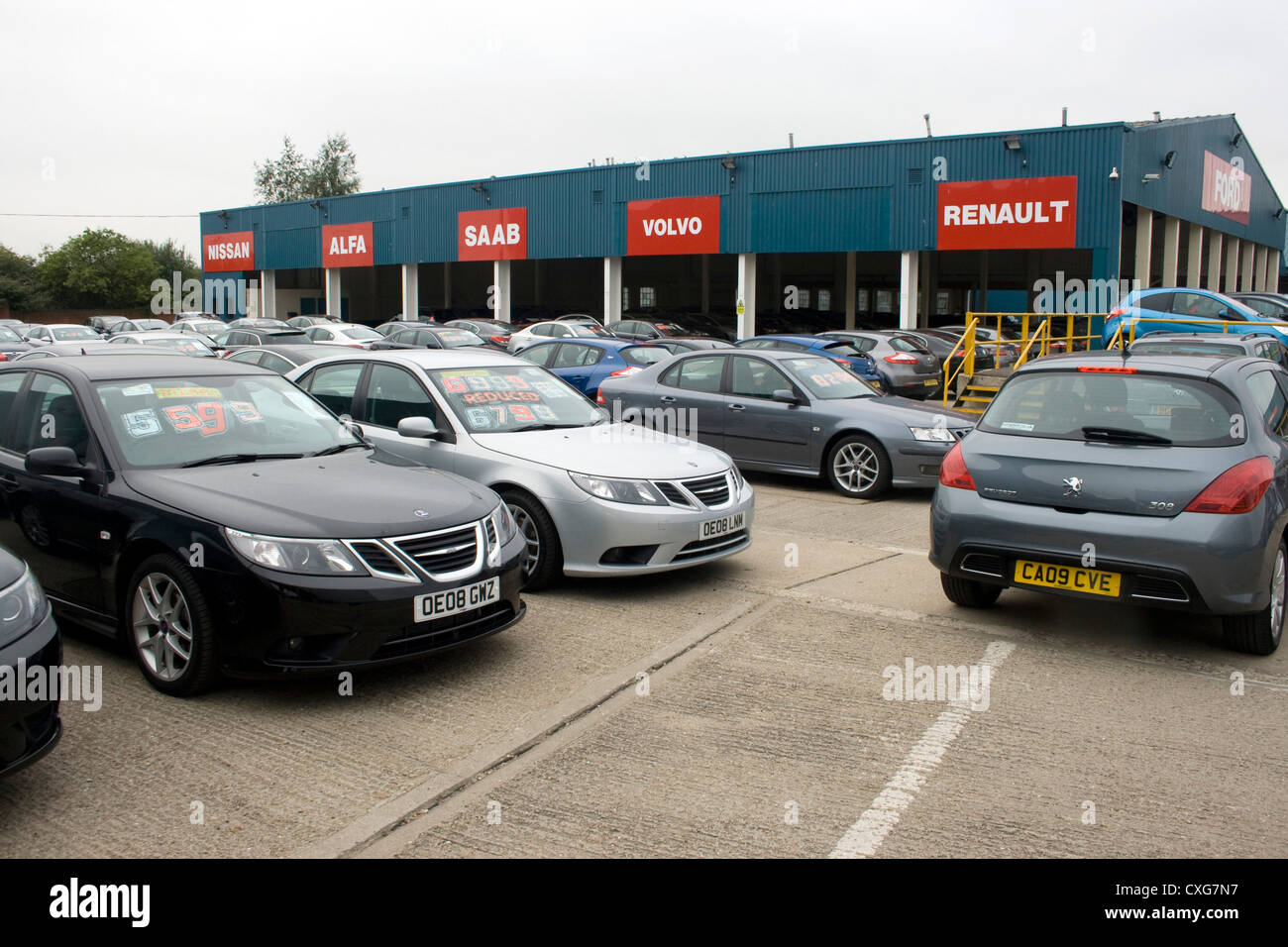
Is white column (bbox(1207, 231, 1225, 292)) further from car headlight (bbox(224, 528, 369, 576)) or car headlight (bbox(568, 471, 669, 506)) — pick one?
car headlight (bbox(224, 528, 369, 576))

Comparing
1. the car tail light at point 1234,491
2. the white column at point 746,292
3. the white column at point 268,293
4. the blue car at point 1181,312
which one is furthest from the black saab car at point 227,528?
the white column at point 268,293

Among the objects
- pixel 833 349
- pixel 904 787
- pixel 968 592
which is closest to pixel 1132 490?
pixel 968 592

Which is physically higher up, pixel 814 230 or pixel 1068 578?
pixel 814 230

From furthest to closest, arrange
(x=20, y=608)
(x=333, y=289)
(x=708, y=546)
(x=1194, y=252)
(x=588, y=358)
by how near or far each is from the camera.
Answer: (x=333, y=289)
(x=1194, y=252)
(x=588, y=358)
(x=708, y=546)
(x=20, y=608)

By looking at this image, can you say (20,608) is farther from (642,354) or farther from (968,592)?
(642,354)

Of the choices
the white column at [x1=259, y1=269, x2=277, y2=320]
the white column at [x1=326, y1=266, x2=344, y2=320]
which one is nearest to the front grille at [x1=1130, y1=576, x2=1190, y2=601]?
the white column at [x1=326, y1=266, x2=344, y2=320]

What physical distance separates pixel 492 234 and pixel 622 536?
32.4 metres

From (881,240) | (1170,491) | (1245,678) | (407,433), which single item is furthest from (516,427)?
(881,240)

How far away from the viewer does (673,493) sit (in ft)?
22.2

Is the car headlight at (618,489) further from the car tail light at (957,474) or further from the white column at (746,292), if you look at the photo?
the white column at (746,292)

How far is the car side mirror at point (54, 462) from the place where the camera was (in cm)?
487
